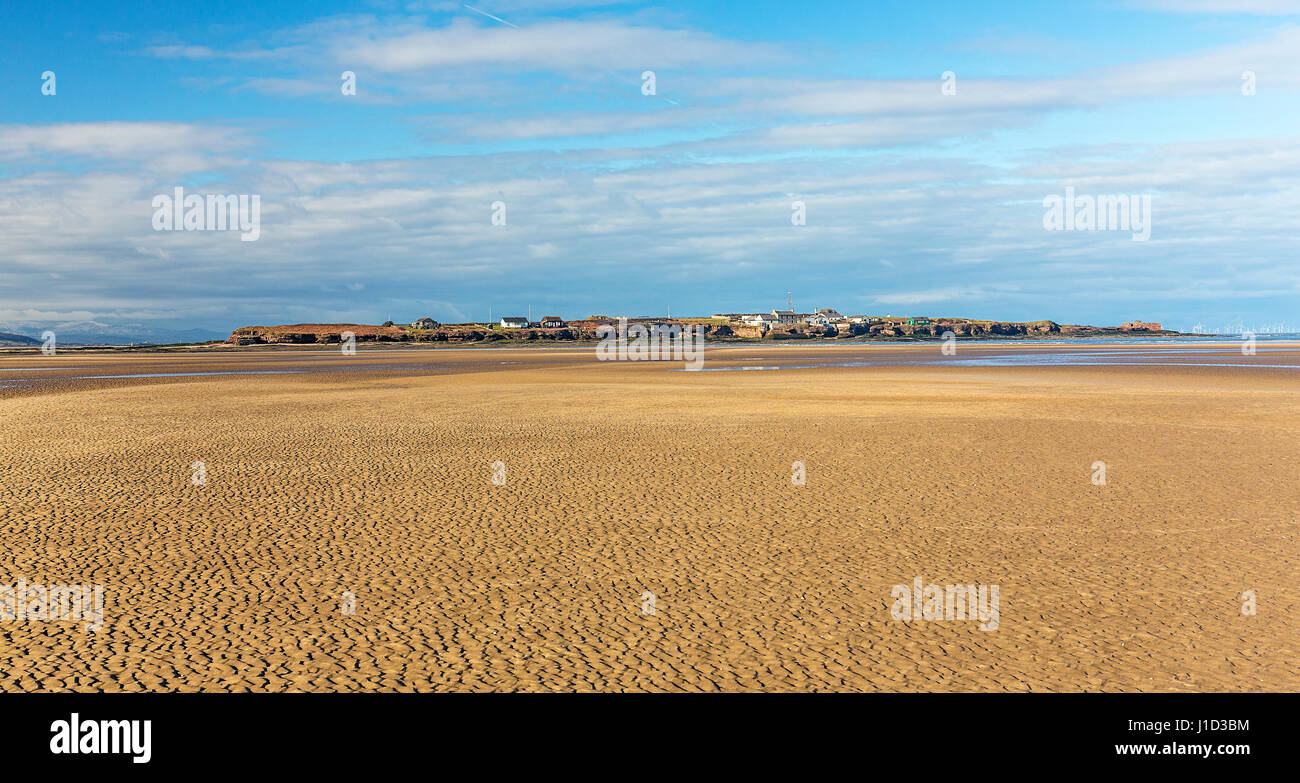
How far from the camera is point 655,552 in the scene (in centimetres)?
1056

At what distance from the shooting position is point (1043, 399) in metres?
29.7

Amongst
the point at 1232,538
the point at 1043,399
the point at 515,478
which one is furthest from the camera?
the point at 1043,399

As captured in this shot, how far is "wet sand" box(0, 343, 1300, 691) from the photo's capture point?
7059mm

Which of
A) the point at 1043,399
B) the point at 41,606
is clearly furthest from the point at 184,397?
the point at 1043,399

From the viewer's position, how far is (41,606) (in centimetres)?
850

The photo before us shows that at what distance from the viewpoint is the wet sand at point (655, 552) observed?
7059 millimetres

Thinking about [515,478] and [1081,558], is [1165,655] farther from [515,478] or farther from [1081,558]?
[515,478]

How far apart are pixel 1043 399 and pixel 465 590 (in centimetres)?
2526

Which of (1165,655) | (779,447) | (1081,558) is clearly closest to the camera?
(1165,655)
